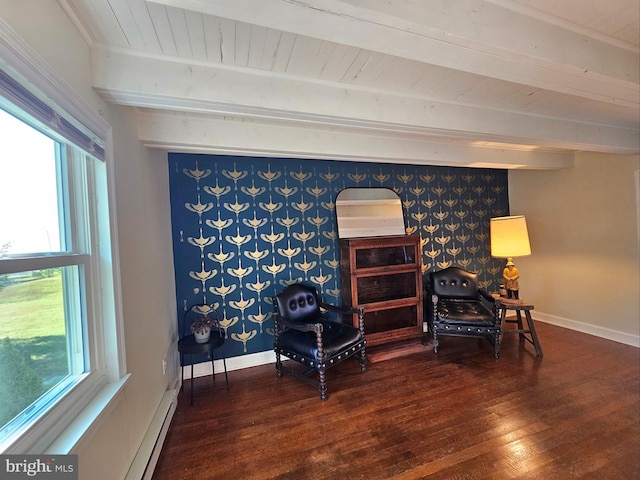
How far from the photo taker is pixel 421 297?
10.6 ft

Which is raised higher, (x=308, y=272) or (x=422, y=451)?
(x=308, y=272)

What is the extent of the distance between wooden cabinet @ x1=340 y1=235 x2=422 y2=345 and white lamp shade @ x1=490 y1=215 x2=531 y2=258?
1.00 m

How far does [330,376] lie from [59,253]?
7.60 feet

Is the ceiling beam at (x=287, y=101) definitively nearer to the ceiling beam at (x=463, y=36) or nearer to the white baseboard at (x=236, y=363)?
the ceiling beam at (x=463, y=36)

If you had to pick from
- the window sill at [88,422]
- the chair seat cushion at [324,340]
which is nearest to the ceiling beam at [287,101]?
the window sill at [88,422]

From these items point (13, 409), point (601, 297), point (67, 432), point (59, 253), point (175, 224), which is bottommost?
point (601, 297)

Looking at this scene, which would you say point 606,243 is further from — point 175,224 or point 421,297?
point 175,224

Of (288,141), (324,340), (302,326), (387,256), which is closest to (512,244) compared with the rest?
(387,256)

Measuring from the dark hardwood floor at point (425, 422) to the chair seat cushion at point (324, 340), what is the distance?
13.6 inches

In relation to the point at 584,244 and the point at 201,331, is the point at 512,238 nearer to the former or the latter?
the point at 584,244

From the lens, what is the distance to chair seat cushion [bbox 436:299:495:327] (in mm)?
2898

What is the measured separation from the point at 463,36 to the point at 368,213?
233 centimetres

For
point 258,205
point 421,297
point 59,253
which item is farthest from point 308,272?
point 59,253

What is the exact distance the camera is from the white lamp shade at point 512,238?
10.4 feet
